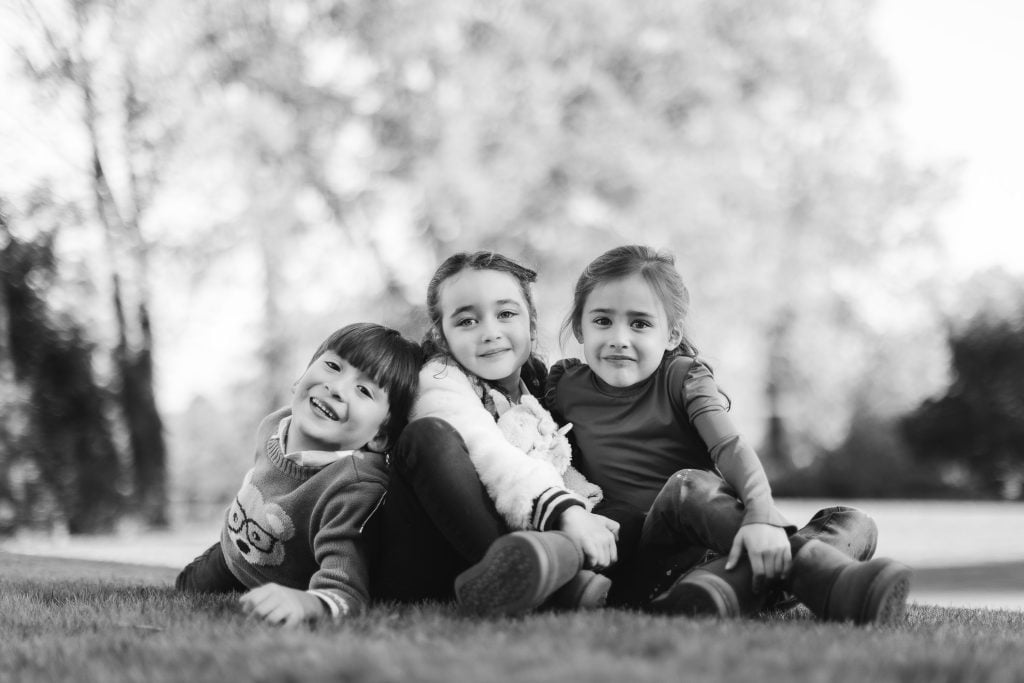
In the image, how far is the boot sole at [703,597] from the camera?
2.36 m

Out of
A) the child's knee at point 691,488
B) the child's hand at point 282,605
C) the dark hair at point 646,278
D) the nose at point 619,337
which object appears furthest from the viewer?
the dark hair at point 646,278

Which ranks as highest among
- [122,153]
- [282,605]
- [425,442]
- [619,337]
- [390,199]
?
[122,153]

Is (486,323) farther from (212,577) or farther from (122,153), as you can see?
(122,153)

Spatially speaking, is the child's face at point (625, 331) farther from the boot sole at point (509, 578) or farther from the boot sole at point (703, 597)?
the boot sole at point (509, 578)

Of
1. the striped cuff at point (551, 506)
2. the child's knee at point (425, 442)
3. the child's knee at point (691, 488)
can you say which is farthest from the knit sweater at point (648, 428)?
the child's knee at point (425, 442)

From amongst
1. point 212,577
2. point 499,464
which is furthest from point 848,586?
point 212,577

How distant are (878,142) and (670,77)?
560 cm

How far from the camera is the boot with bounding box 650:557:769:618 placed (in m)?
2.37

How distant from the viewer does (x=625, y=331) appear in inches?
116

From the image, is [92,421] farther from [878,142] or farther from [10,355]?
[878,142]

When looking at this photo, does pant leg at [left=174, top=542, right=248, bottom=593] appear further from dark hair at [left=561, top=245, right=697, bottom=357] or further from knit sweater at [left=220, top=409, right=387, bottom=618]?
dark hair at [left=561, top=245, right=697, bottom=357]

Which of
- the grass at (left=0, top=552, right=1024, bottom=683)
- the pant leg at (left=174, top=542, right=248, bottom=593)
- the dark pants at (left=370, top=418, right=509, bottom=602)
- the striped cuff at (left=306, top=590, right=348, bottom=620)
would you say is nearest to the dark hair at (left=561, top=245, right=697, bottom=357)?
the dark pants at (left=370, top=418, right=509, bottom=602)

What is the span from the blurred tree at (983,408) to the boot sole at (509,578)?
1659cm

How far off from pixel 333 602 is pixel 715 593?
2.90 ft
